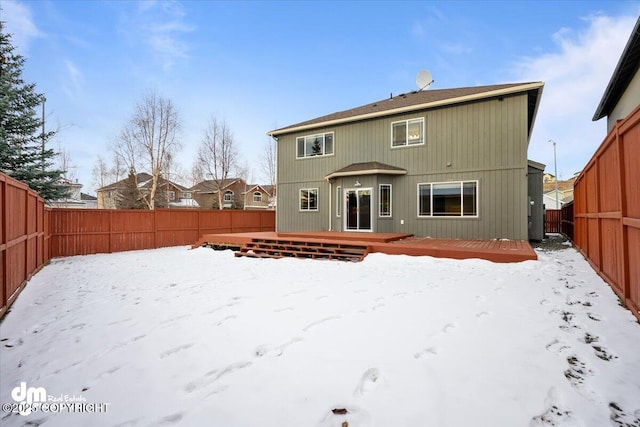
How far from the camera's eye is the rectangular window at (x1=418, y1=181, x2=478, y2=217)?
35.3 ft

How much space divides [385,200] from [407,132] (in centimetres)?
288

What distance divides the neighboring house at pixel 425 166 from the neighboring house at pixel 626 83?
225cm

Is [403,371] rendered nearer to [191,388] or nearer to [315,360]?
[315,360]

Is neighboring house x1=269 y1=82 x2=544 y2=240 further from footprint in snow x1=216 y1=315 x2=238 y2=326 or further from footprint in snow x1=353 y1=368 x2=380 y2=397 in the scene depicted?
footprint in snow x1=353 y1=368 x2=380 y2=397

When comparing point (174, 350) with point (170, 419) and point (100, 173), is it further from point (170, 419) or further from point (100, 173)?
point (100, 173)

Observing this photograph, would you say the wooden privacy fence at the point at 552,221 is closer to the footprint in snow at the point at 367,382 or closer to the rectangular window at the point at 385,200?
the rectangular window at the point at 385,200

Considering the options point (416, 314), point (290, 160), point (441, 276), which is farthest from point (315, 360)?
point (290, 160)

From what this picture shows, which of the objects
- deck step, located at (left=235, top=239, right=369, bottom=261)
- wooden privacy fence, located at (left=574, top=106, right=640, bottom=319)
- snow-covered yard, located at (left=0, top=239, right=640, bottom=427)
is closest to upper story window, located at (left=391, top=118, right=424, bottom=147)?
deck step, located at (left=235, top=239, right=369, bottom=261)

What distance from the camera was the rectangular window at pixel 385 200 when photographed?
11.9 metres

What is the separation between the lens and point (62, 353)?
294 cm

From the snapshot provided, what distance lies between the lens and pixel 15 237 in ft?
15.9

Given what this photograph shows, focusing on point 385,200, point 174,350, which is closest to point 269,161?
point 385,200

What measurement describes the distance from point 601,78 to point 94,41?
2592 centimetres

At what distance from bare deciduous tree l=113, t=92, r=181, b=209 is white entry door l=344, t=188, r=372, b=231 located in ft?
55.2
